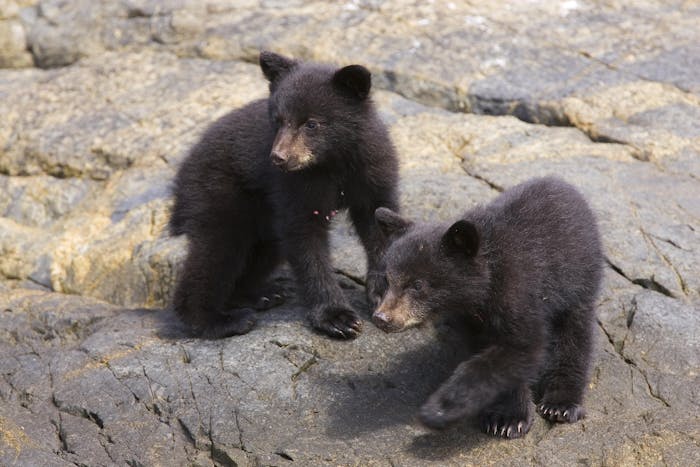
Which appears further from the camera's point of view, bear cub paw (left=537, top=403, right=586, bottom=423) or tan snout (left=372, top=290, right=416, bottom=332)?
bear cub paw (left=537, top=403, right=586, bottom=423)

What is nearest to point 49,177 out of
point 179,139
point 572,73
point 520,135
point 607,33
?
point 179,139

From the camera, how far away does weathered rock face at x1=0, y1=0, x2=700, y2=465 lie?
5.73 metres

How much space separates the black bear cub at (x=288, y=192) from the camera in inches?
269

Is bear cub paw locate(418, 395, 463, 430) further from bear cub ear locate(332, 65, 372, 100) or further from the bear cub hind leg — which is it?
bear cub ear locate(332, 65, 372, 100)

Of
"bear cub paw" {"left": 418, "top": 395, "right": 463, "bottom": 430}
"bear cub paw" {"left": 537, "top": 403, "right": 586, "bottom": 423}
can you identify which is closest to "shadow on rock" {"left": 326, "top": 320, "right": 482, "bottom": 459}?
"bear cub paw" {"left": 418, "top": 395, "right": 463, "bottom": 430}

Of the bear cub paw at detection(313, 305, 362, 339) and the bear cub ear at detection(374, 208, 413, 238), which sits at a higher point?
the bear cub ear at detection(374, 208, 413, 238)

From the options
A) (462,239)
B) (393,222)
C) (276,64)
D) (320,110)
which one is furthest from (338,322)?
(276,64)

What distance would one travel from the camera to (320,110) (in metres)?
6.96

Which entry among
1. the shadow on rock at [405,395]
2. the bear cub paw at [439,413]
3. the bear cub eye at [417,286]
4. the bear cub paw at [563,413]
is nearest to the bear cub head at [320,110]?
the shadow on rock at [405,395]

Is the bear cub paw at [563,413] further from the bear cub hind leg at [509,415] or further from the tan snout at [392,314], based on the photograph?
the tan snout at [392,314]

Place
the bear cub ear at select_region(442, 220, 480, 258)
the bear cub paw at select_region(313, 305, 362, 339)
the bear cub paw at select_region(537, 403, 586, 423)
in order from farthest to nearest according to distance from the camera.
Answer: the bear cub paw at select_region(313, 305, 362, 339)
the bear cub paw at select_region(537, 403, 586, 423)
the bear cub ear at select_region(442, 220, 480, 258)

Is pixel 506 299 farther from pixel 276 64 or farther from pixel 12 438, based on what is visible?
pixel 12 438

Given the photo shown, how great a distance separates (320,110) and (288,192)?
0.68 meters

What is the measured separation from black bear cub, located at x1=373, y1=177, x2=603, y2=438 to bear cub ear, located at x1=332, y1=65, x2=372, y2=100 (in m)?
1.39
